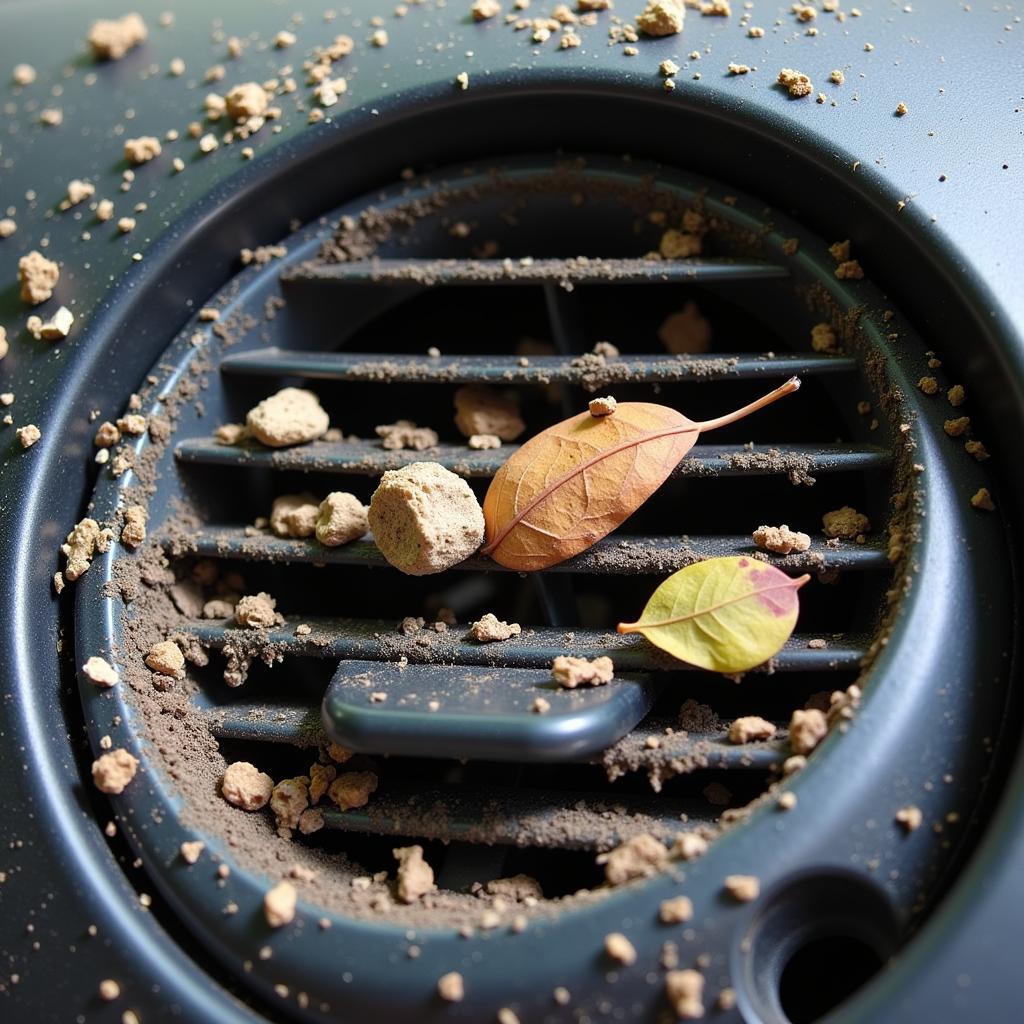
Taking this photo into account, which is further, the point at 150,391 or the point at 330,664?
the point at 330,664

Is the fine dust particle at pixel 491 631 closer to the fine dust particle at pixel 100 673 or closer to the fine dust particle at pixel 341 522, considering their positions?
the fine dust particle at pixel 341 522

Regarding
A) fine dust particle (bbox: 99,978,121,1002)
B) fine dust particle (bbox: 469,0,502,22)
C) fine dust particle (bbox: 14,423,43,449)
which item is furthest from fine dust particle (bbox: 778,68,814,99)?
fine dust particle (bbox: 99,978,121,1002)

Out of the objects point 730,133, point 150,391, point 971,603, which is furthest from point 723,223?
point 150,391

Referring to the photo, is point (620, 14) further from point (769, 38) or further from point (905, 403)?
point (905, 403)

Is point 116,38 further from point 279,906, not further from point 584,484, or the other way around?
point 279,906

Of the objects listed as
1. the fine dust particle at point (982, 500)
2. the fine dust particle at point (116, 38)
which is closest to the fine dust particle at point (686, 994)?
the fine dust particle at point (982, 500)

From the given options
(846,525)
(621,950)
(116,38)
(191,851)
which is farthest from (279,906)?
(116,38)
